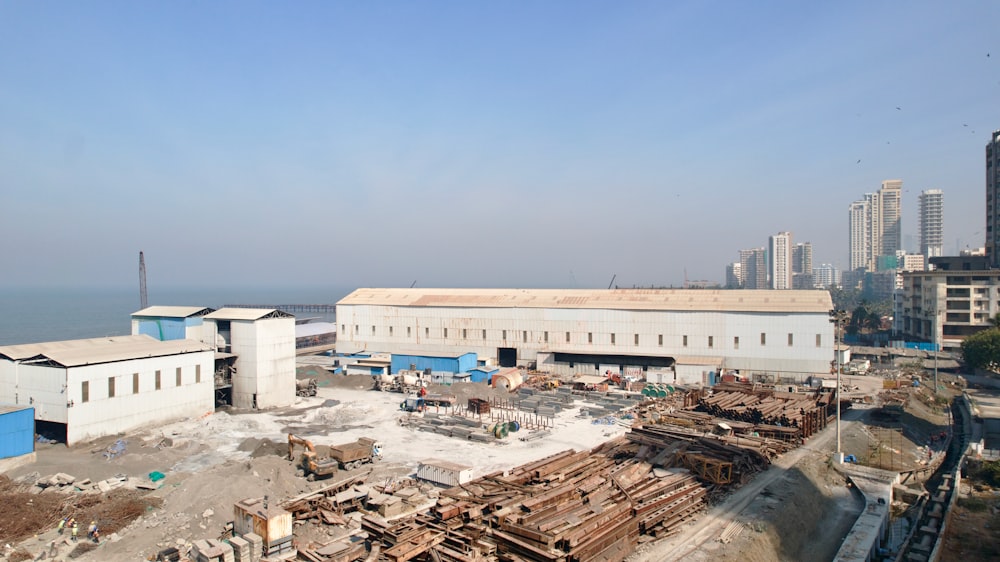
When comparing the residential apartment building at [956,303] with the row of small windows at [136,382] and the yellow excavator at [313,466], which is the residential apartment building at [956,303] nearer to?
the yellow excavator at [313,466]

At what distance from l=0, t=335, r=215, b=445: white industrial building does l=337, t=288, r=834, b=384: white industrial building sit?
77.7 feet

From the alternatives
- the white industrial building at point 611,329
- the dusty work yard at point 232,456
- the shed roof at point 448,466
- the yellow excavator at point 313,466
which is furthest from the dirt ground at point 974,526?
the yellow excavator at point 313,466

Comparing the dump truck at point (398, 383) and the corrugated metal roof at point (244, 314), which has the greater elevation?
the corrugated metal roof at point (244, 314)

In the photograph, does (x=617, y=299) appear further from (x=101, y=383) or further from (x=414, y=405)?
(x=101, y=383)

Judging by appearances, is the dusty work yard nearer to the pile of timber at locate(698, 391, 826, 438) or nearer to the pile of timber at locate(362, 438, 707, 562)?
the pile of timber at locate(362, 438, 707, 562)

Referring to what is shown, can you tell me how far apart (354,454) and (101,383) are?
47.0 ft

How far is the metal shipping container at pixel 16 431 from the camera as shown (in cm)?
2428

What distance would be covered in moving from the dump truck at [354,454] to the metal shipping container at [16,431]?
1315 cm

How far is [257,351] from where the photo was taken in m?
36.9

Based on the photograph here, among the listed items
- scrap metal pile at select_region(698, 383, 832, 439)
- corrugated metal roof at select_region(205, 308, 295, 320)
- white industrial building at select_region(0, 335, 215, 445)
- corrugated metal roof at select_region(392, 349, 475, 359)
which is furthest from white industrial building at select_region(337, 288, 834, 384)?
white industrial building at select_region(0, 335, 215, 445)

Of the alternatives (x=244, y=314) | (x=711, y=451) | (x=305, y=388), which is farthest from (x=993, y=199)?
(x=244, y=314)

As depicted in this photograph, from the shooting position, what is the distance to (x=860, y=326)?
90.4 meters

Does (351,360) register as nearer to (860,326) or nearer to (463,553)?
(463,553)

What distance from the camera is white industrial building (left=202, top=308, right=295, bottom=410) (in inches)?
1455
